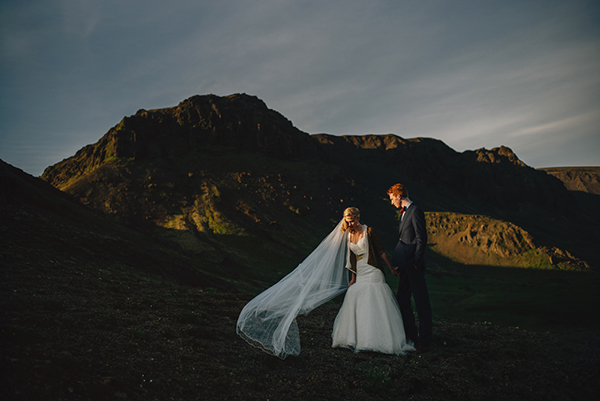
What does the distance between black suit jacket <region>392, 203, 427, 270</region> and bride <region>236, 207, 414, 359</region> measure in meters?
0.34

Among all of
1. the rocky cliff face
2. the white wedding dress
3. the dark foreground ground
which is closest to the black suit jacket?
the white wedding dress

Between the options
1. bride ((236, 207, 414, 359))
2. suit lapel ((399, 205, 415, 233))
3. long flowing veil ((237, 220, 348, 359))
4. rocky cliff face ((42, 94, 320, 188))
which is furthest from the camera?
rocky cliff face ((42, 94, 320, 188))

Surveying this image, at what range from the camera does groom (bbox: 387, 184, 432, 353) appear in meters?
6.70

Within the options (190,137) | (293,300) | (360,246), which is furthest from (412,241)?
(190,137)

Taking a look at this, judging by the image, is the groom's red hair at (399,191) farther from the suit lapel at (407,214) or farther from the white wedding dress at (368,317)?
the white wedding dress at (368,317)

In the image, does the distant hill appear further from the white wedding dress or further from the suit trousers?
the white wedding dress

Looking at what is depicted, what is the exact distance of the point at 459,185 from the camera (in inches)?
4614

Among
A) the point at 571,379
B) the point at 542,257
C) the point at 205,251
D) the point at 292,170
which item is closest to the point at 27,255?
the point at 571,379

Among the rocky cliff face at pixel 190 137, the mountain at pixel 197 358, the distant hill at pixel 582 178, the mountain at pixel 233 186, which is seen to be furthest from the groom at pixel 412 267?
the distant hill at pixel 582 178

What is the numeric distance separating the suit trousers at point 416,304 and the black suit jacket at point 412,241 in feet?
0.48

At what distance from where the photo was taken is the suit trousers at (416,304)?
673 cm

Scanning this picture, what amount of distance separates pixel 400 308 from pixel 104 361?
5170 millimetres

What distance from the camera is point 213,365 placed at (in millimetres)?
5652

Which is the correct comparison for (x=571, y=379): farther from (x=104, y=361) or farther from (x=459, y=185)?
(x=459, y=185)
